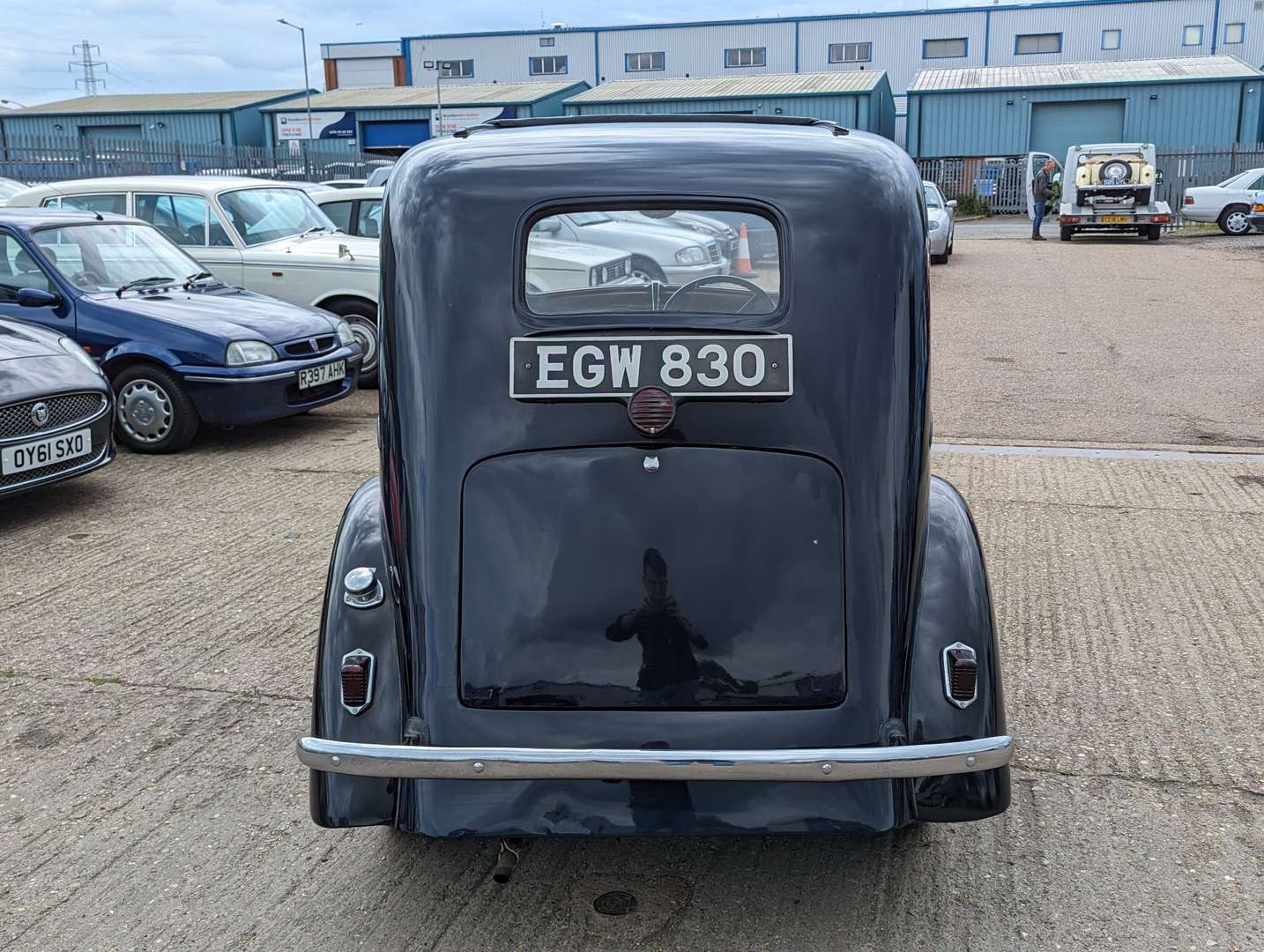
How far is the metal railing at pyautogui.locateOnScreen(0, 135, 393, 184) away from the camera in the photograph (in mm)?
18594

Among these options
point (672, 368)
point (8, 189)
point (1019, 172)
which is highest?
point (1019, 172)

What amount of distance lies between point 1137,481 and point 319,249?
6591mm

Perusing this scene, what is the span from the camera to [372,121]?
52.5 meters

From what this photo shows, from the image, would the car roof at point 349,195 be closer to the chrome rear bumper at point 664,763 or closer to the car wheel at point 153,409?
the car wheel at point 153,409

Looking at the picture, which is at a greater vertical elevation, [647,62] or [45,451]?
[647,62]

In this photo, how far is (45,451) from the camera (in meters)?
6.12

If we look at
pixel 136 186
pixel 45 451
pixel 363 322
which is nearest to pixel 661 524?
pixel 45 451

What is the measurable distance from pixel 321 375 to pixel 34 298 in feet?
5.91

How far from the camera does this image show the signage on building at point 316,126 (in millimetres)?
51250

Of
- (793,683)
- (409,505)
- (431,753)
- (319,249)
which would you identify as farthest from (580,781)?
(319,249)

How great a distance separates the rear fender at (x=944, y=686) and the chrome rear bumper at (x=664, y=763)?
7.2 inches

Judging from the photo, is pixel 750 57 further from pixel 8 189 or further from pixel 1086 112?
pixel 8 189

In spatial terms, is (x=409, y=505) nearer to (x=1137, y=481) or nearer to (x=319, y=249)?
(x=1137, y=481)

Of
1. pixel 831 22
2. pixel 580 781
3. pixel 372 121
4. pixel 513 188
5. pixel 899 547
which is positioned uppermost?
pixel 831 22
